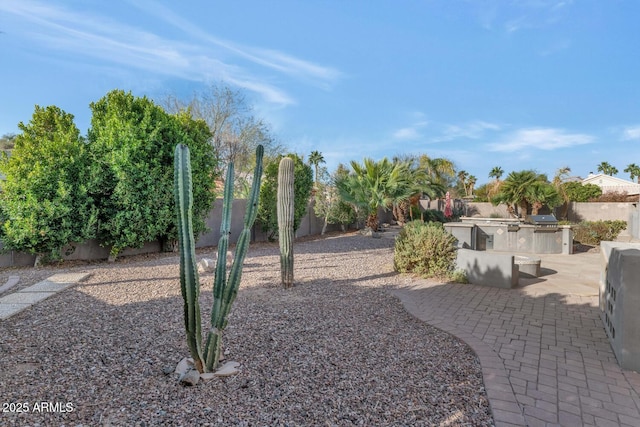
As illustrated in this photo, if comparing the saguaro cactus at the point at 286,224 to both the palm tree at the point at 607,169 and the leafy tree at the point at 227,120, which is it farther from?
the palm tree at the point at 607,169

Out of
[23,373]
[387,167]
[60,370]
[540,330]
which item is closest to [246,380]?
[60,370]

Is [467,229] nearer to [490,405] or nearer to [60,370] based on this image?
[490,405]

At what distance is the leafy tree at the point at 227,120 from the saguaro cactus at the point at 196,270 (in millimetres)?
15527

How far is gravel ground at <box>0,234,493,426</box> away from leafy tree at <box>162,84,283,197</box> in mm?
13766

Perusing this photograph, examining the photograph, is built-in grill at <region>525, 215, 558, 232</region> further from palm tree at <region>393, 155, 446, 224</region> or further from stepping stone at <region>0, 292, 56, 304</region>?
stepping stone at <region>0, 292, 56, 304</region>

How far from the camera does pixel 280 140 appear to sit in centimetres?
2014

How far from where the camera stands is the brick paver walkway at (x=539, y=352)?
230cm

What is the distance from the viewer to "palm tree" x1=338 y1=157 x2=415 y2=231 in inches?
575

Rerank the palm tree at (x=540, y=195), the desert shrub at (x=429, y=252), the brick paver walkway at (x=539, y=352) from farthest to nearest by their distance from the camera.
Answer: the palm tree at (x=540, y=195), the desert shrub at (x=429, y=252), the brick paver walkway at (x=539, y=352)

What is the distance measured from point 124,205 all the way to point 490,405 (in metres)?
8.15

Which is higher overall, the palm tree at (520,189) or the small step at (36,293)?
the palm tree at (520,189)

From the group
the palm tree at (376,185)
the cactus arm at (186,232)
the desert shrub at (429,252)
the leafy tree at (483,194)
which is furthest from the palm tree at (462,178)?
the cactus arm at (186,232)

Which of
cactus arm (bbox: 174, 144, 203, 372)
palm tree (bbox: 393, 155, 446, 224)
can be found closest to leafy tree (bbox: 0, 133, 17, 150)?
palm tree (bbox: 393, 155, 446, 224)

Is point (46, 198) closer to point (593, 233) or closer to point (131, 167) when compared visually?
point (131, 167)
